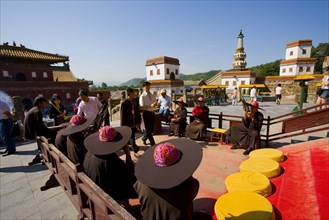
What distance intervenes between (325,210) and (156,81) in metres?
23.0

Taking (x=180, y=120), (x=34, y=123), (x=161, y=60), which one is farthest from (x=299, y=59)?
(x=34, y=123)

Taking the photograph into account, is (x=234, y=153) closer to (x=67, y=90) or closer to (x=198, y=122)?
(x=198, y=122)

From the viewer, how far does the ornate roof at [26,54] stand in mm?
22666

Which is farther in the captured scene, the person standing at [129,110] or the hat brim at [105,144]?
the person standing at [129,110]

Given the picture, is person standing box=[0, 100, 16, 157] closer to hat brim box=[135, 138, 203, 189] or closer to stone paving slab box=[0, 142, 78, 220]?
stone paving slab box=[0, 142, 78, 220]

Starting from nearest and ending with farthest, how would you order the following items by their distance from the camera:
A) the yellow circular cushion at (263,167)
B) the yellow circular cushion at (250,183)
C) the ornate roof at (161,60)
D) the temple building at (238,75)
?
the yellow circular cushion at (250,183) < the yellow circular cushion at (263,167) < the ornate roof at (161,60) < the temple building at (238,75)

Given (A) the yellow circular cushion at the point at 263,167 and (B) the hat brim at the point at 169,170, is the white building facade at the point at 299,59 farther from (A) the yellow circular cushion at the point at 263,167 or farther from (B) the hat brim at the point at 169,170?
(B) the hat brim at the point at 169,170

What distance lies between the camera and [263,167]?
11.4 ft

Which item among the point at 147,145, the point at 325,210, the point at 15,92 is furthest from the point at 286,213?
the point at 15,92

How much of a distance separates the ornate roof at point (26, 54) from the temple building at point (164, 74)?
15486 mm

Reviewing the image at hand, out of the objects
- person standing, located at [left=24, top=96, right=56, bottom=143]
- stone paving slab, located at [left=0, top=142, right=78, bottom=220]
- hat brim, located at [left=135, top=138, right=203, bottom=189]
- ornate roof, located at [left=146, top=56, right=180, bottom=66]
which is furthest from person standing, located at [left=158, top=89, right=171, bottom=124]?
ornate roof, located at [left=146, top=56, right=180, bottom=66]

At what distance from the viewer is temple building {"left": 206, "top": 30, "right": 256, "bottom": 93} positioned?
29.3 m

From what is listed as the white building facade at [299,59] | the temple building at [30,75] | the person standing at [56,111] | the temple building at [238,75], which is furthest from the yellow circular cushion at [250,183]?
the white building facade at [299,59]

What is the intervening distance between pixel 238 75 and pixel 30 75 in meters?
33.5
